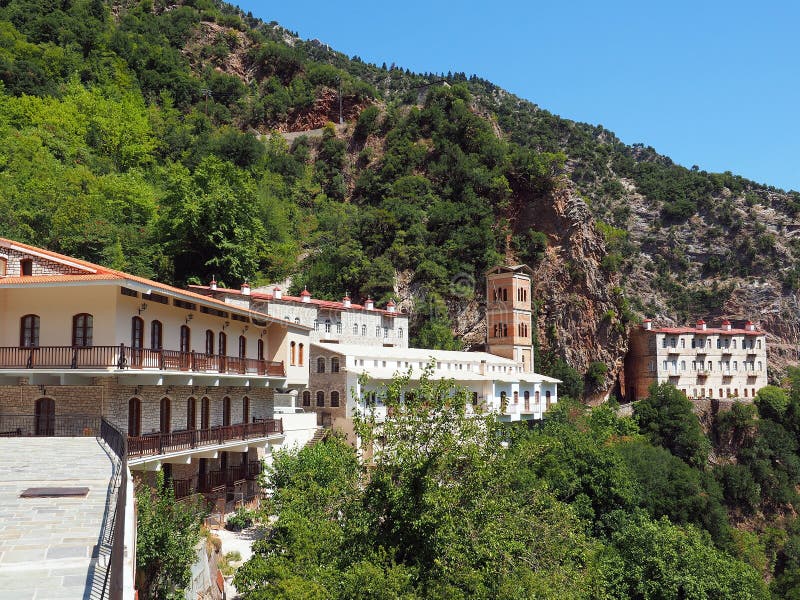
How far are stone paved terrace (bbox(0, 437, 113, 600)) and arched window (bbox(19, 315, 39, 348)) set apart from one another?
12.3 feet

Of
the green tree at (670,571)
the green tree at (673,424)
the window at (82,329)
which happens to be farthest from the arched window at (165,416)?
the green tree at (673,424)

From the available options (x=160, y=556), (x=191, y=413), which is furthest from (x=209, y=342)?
(x=160, y=556)

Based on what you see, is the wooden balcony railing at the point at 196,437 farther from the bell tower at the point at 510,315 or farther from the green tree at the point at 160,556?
the bell tower at the point at 510,315

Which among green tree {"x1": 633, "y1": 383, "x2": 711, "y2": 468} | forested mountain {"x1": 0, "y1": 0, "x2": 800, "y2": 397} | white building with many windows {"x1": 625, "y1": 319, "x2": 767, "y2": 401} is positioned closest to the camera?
forested mountain {"x1": 0, "y1": 0, "x2": 800, "y2": 397}

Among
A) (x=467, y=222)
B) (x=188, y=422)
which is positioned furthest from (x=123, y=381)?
(x=467, y=222)

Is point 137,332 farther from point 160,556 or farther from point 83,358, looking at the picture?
point 160,556

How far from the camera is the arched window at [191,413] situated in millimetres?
23969

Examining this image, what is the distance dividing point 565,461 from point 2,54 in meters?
67.1

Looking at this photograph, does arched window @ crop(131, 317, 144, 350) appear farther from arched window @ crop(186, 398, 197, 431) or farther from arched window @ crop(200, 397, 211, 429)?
arched window @ crop(200, 397, 211, 429)

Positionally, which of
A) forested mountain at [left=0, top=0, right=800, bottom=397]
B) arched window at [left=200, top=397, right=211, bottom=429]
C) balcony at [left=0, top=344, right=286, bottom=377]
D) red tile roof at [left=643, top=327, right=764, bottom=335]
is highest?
forested mountain at [left=0, top=0, right=800, bottom=397]

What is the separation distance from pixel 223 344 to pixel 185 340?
319 cm

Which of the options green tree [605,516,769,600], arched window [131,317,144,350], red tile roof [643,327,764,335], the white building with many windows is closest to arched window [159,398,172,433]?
arched window [131,317,144,350]

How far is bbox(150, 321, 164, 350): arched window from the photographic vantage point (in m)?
22.1

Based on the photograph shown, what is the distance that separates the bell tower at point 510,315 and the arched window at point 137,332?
142 feet
